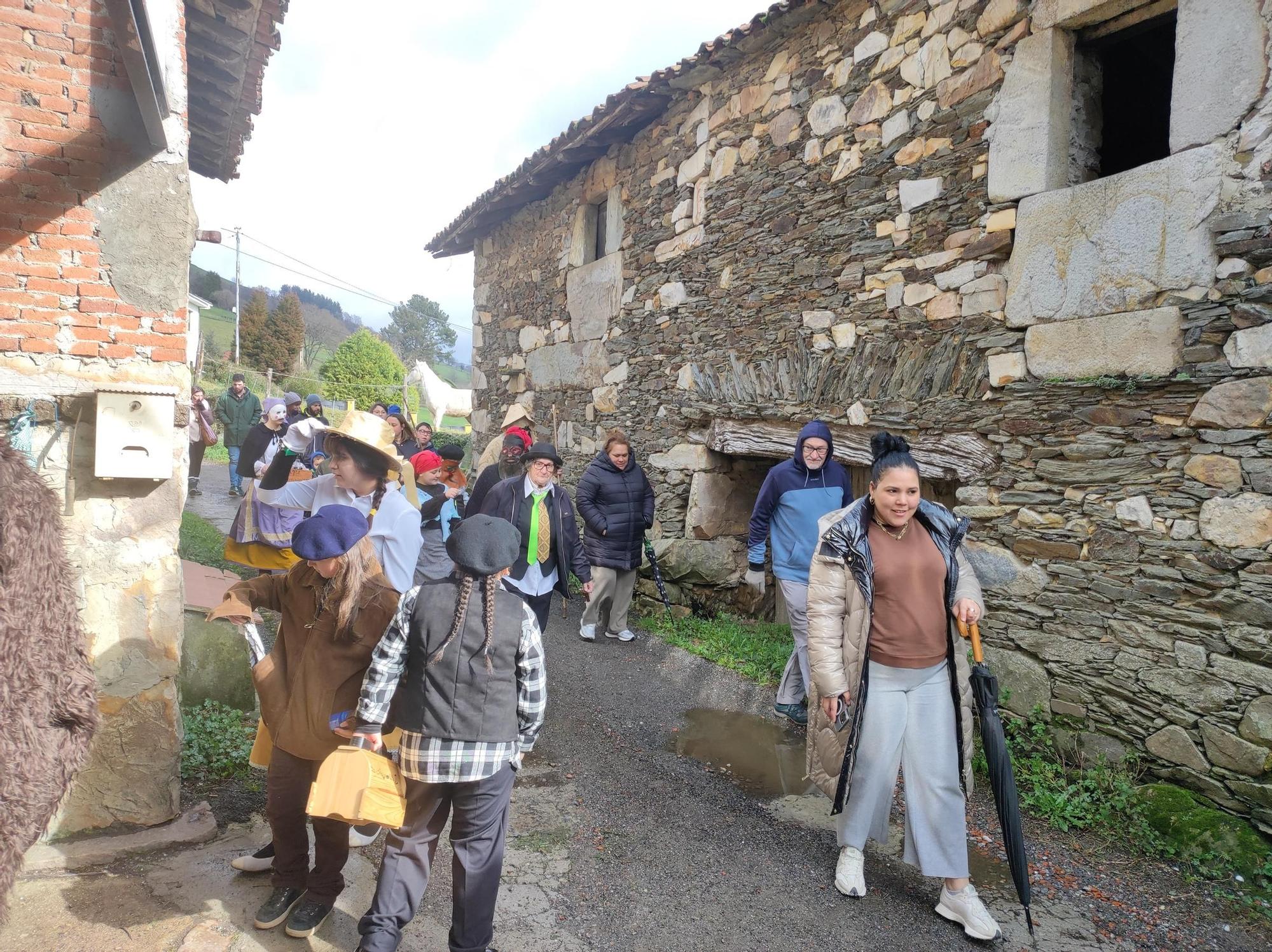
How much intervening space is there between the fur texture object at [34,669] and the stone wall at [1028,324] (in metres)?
4.32

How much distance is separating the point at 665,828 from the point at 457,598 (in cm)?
182

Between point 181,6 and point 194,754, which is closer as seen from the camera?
point 181,6

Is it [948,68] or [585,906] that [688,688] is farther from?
[948,68]

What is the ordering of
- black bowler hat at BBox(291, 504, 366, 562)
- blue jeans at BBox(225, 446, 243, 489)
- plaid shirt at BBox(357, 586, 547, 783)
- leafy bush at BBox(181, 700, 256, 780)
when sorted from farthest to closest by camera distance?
blue jeans at BBox(225, 446, 243, 489), leafy bush at BBox(181, 700, 256, 780), black bowler hat at BBox(291, 504, 366, 562), plaid shirt at BBox(357, 586, 547, 783)

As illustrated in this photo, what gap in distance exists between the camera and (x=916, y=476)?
297cm

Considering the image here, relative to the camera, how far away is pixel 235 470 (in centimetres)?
1141

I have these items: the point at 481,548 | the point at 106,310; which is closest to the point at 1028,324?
the point at 481,548

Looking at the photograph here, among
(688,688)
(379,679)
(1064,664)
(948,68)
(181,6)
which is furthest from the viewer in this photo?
(688,688)

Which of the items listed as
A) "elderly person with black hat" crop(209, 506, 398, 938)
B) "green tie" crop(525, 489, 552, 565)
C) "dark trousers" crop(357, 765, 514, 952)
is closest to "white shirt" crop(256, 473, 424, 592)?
"elderly person with black hat" crop(209, 506, 398, 938)

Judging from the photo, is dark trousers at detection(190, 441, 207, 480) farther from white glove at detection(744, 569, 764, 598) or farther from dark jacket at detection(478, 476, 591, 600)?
white glove at detection(744, 569, 764, 598)

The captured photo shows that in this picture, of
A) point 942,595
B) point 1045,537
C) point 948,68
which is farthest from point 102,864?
point 948,68

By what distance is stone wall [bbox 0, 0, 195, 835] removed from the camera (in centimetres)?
300

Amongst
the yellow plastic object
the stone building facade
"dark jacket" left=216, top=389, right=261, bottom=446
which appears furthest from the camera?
"dark jacket" left=216, top=389, right=261, bottom=446

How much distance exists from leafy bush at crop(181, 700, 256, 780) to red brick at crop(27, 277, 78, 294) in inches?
75.3
